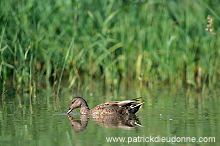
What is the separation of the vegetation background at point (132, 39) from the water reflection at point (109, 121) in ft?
12.0

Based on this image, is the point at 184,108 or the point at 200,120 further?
the point at 184,108

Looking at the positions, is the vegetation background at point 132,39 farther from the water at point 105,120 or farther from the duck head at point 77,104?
the duck head at point 77,104

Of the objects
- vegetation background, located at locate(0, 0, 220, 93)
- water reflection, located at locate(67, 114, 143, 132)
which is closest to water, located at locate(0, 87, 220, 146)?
water reflection, located at locate(67, 114, 143, 132)

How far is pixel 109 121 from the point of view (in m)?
8.37

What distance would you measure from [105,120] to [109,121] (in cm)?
16

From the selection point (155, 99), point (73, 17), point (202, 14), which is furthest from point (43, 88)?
point (202, 14)

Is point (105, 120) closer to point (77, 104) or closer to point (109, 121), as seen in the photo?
point (109, 121)

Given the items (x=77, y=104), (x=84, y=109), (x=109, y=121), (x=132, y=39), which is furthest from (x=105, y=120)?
(x=132, y=39)

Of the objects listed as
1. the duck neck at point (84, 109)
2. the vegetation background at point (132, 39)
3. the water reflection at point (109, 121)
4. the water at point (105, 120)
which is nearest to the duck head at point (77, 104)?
the duck neck at point (84, 109)

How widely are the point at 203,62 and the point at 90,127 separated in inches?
219

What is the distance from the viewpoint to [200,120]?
809 cm

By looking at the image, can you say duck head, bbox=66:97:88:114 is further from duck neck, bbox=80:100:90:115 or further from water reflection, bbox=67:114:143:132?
water reflection, bbox=67:114:143:132

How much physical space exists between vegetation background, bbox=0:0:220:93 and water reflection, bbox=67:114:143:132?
3648 mm

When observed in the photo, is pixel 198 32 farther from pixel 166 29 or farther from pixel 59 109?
pixel 59 109
